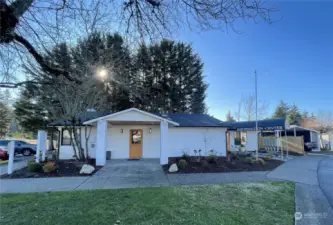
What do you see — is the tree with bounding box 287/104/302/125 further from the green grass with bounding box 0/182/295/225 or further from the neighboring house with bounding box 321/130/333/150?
the green grass with bounding box 0/182/295/225

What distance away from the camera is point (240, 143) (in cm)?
2317

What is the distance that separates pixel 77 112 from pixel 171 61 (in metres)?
13.7

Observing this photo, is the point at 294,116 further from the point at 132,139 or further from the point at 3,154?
the point at 3,154

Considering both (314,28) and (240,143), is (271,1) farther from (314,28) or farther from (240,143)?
(240,143)

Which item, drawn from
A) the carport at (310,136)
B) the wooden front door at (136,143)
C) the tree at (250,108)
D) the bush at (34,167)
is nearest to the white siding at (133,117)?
the wooden front door at (136,143)

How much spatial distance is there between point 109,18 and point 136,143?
431 inches

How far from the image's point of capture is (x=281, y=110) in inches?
1559

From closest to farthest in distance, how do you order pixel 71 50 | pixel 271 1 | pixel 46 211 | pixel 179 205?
pixel 271 1, pixel 46 211, pixel 179 205, pixel 71 50

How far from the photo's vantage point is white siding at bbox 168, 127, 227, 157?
13.6 meters

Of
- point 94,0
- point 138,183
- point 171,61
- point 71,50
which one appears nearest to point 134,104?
point 171,61

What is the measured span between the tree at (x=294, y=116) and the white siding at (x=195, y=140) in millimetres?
28326

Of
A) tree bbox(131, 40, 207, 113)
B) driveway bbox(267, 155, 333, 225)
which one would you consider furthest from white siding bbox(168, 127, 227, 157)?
tree bbox(131, 40, 207, 113)

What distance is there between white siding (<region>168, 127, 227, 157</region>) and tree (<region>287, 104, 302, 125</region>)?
92.9 ft

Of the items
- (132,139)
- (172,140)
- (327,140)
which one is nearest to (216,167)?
(172,140)
